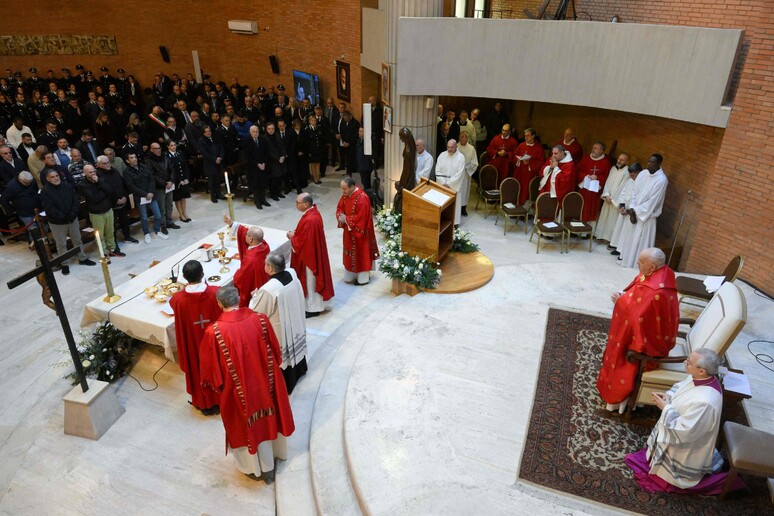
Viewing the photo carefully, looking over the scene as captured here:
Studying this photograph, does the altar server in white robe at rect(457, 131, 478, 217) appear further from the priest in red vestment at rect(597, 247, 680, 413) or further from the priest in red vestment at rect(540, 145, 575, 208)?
the priest in red vestment at rect(597, 247, 680, 413)

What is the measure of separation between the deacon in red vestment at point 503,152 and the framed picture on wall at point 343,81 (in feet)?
14.5

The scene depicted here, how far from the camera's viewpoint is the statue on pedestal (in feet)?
29.9

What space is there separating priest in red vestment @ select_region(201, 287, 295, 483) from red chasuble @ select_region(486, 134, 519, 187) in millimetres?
7642

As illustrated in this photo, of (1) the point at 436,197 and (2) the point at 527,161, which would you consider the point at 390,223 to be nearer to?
(1) the point at 436,197

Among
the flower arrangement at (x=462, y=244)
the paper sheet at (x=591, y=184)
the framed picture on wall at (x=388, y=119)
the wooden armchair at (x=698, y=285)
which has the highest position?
the framed picture on wall at (x=388, y=119)

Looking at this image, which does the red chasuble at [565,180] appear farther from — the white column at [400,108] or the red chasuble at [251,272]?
the red chasuble at [251,272]

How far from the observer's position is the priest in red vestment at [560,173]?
9375 millimetres

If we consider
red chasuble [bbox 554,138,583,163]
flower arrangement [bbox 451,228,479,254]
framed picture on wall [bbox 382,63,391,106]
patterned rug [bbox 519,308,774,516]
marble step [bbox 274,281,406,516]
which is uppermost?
framed picture on wall [bbox 382,63,391,106]

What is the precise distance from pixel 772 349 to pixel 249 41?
1540 cm

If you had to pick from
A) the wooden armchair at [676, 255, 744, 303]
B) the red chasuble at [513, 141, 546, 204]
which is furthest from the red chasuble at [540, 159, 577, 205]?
the wooden armchair at [676, 255, 744, 303]

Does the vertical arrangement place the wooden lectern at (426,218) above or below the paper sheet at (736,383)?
above

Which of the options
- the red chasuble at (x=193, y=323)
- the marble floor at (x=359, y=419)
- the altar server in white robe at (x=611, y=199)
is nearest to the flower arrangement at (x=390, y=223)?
the marble floor at (x=359, y=419)

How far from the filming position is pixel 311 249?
7172 mm

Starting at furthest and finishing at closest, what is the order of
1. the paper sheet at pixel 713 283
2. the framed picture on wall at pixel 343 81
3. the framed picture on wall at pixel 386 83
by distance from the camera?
the framed picture on wall at pixel 343 81 < the framed picture on wall at pixel 386 83 < the paper sheet at pixel 713 283
